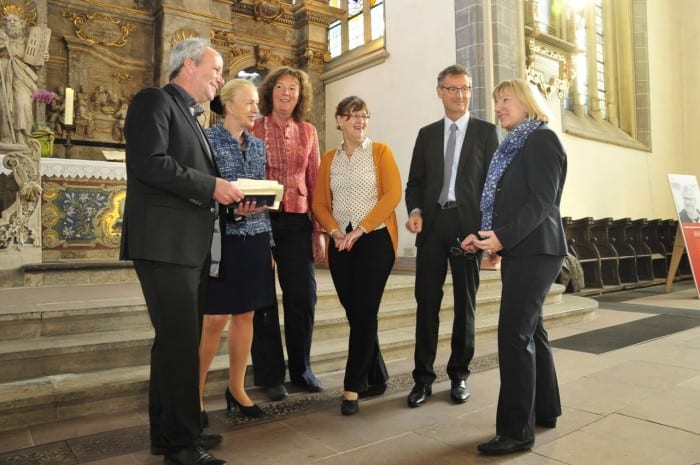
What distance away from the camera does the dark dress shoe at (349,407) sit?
7.61ft

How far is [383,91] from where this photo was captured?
8.14 m

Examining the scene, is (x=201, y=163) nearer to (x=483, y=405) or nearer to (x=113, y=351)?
(x=113, y=351)

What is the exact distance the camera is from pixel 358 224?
239 centimetres

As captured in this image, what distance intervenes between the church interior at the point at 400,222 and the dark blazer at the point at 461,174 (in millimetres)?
559

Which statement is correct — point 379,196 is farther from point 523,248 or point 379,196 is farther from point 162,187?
point 162,187

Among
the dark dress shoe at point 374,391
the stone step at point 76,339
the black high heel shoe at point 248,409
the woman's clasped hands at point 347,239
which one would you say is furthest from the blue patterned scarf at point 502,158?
the stone step at point 76,339

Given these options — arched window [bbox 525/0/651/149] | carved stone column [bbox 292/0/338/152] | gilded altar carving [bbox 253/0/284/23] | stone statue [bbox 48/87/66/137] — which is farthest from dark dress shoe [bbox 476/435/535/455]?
gilded altar carving [bbox 253/0/284/23]

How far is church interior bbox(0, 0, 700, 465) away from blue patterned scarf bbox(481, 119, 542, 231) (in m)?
0.16

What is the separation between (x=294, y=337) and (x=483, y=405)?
93 centimetres

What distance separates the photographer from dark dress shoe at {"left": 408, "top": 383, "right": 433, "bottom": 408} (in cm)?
243

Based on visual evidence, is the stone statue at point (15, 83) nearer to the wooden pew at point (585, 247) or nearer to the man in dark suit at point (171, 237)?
the man in dark suit at point (171, 237)

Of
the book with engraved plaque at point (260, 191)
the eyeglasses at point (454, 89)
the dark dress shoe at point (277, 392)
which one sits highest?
the eyeglasses at point (454, 89)

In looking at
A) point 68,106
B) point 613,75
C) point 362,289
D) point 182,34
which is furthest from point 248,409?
point 613,75

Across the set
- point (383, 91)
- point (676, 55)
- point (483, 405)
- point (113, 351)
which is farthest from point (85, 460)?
point (676, 55)
